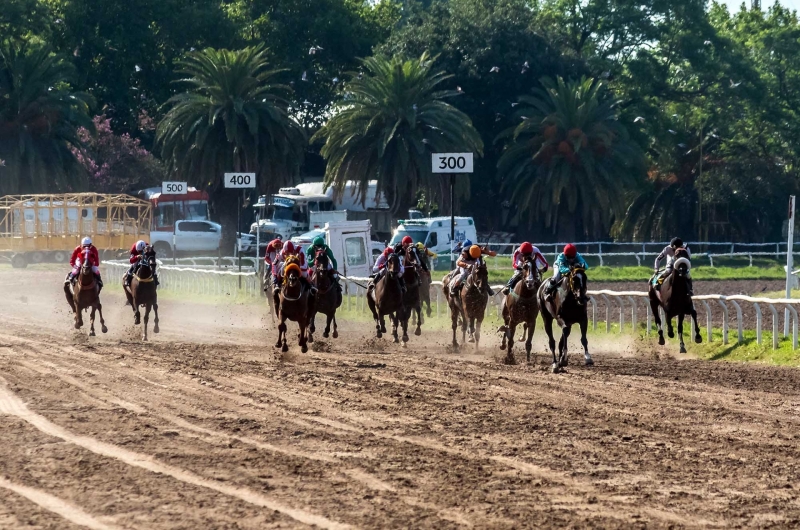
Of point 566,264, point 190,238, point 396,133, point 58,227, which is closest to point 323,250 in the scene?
point 566,264

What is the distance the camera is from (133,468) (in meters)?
9.50

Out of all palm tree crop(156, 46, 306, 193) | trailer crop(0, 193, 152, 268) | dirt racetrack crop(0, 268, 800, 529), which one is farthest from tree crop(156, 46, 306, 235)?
dirt racetrack crop(0, 268, 800, 529)

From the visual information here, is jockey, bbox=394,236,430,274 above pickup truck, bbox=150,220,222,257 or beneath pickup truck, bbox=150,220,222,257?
above


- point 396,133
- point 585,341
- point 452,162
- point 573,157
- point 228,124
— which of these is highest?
point 228,124

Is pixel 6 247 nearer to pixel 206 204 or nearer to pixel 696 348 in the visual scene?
pixel 206 204

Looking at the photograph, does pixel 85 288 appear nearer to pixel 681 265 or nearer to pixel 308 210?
pixel 681 265

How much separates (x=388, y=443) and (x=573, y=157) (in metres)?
43.8

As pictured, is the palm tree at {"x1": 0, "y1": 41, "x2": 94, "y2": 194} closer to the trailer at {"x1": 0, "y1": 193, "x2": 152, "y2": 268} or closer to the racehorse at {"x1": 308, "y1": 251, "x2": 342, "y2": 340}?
the trailer at {"x1": 0, "y1": 193, "x2": 152, "y2": 268}

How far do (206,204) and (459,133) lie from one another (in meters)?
15.3

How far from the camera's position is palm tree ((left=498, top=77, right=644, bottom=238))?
53.4 m

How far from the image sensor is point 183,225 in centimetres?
5656

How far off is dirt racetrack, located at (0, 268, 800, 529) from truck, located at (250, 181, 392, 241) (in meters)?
37.9

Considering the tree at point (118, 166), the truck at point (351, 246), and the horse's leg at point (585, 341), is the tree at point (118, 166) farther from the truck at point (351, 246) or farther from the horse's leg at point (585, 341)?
the horse's leg at point (585, 341)

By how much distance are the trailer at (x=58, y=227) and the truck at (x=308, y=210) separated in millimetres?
5680
